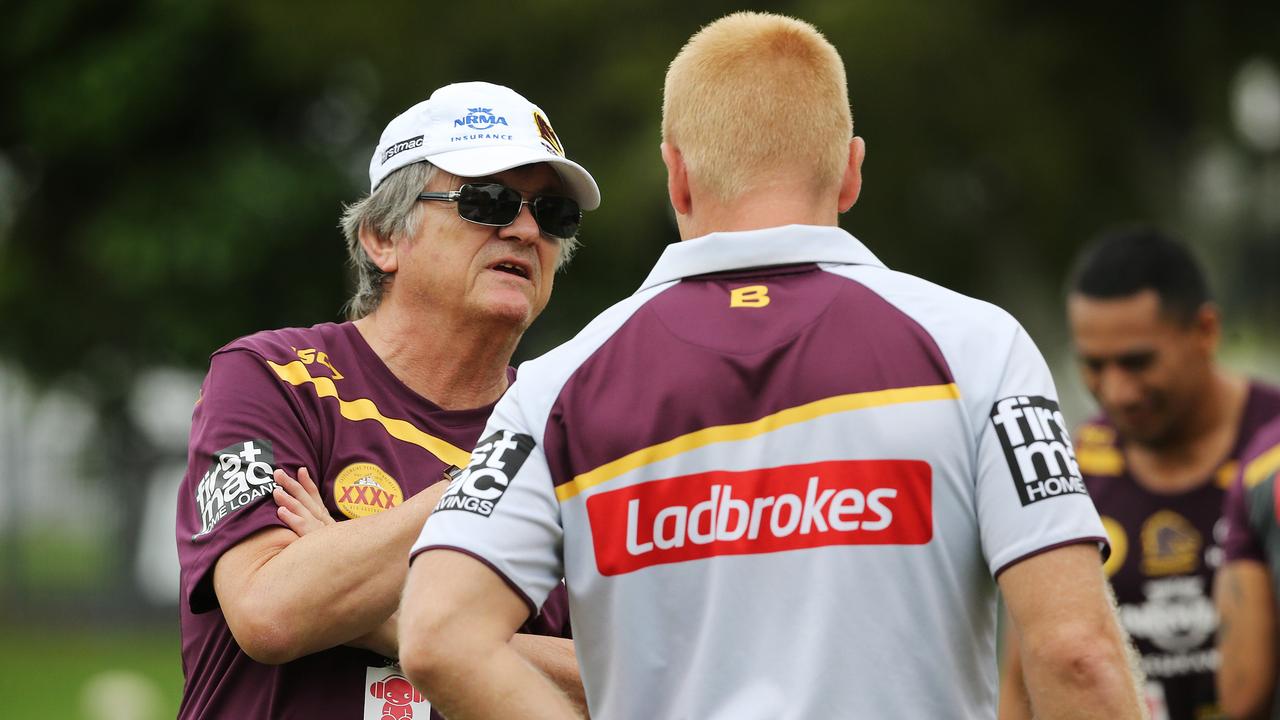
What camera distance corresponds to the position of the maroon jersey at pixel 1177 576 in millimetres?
5746

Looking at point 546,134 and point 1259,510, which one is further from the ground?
point 546,134

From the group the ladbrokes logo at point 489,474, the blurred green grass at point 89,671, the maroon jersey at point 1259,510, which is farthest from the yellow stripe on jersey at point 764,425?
the blurred green grass at point 89,671

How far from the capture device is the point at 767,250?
2.84 metres

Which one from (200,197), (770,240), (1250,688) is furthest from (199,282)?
(770,240)

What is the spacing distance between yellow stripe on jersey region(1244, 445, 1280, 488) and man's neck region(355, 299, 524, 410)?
2396 mm

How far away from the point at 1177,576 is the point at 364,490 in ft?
11.0

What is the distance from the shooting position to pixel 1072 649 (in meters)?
2.53

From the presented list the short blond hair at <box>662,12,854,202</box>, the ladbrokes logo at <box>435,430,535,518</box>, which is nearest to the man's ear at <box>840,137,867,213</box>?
the short blond hair at <box>662,12,854,202</box>

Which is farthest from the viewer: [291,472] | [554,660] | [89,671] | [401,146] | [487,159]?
[89,671]

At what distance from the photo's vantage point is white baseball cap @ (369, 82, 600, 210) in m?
3.96

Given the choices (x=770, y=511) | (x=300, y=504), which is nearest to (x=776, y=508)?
(x=770, y=511)

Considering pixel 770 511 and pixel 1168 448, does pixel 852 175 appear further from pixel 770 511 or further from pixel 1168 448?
pixel 1168 448

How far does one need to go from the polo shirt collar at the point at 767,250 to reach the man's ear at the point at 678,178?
0.13 m

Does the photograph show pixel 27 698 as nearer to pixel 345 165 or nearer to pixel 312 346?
pixel 345 165
